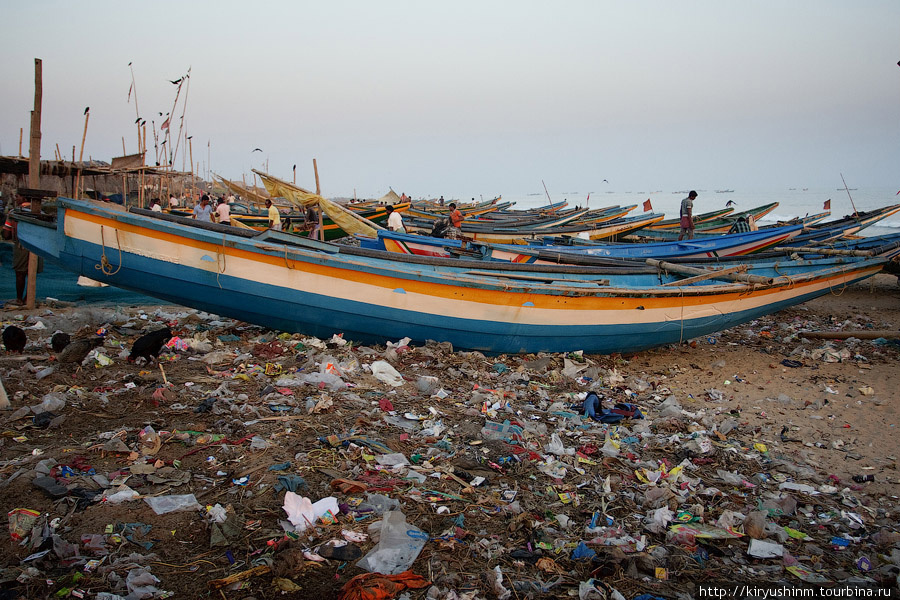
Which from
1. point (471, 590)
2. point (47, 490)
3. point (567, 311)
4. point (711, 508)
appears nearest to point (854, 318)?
point (567, 311)

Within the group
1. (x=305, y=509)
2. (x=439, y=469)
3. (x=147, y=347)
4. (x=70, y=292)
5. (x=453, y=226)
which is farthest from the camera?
(x=453, y=226)

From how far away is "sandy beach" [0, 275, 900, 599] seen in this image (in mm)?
2543

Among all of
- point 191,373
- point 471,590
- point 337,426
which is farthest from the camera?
point 191,373

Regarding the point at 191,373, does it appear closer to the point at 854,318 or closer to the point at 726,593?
the point at 726,593

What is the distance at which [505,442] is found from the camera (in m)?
4.02

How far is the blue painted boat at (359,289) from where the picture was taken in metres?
5.59

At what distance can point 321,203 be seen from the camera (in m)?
10.2

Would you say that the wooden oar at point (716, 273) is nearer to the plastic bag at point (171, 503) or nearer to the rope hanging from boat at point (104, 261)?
the plastic bag at point (171, 503)

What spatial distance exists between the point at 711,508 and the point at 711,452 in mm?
902

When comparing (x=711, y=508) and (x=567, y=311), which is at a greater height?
(x=567, y=311)

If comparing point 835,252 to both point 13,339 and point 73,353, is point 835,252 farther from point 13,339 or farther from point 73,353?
point 13,339

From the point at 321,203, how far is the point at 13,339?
5.60 metres

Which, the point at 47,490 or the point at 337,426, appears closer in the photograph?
the point at 47,490

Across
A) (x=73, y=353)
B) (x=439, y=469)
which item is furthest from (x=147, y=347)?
(x=439, y=469)
